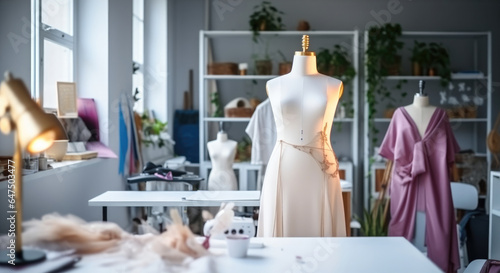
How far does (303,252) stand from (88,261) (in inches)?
32.0

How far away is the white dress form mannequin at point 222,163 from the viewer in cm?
542

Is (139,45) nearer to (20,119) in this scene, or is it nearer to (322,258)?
(322,258)

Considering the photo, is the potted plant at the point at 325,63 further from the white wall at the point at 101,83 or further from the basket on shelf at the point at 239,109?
the white wall at the point at 101,83

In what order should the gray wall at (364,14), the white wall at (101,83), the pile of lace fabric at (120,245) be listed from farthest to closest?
the gray wall at (364,14) → the white wall at (101,83) → the pile of lace fabric at (120,245)

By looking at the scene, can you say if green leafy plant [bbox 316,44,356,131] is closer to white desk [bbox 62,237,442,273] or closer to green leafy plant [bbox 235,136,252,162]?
green leafy plant [bbox 235,136,252,162]

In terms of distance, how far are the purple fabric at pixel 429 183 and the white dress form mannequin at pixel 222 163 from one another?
1659mm

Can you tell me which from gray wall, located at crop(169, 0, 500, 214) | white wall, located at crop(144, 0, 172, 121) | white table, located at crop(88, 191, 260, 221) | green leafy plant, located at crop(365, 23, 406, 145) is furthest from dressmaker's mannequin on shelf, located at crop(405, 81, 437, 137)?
white wall, located at crop(144, 0, 172, 121)

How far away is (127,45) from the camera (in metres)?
5.09

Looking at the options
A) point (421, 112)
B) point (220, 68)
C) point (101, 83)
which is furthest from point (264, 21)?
point (421, 112)

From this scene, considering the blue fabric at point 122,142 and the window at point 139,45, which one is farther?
the window at point 139,45

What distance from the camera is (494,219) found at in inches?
160

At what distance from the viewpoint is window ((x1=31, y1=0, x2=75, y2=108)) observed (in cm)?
371

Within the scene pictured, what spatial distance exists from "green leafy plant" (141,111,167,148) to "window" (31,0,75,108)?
1450 mm

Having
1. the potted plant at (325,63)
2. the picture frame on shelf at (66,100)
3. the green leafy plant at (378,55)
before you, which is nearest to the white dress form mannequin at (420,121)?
the green leafy plant at (378,55)
